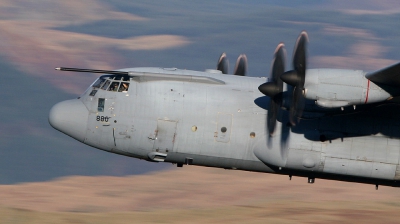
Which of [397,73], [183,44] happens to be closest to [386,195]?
[397,73]

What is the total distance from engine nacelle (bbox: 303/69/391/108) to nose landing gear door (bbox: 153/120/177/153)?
14.4 ft

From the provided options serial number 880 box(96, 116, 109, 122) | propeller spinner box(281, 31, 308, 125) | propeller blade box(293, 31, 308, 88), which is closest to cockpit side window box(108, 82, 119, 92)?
serial number 880 box(96, 116, 109, 122)

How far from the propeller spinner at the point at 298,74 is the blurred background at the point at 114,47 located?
108 feet

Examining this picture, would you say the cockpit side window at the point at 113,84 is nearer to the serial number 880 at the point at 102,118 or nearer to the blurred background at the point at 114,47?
the serial number 880 at the point at 102,118

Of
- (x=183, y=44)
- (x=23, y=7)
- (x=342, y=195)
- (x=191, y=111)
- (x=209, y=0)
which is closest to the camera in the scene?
(x=191, y=111)

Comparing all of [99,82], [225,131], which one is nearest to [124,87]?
[99,82]

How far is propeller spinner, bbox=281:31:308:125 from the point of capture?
1836 centimetres

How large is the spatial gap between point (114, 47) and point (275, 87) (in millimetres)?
65498

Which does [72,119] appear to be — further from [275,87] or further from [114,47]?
[114,47]

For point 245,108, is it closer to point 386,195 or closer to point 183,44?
point 386,195

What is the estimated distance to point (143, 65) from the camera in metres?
73.9

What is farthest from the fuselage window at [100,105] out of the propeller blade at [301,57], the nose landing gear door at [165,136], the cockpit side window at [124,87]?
the propeller blade at [301,57]

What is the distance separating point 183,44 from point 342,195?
46586 millimetres

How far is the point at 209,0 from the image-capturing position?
13412cm
